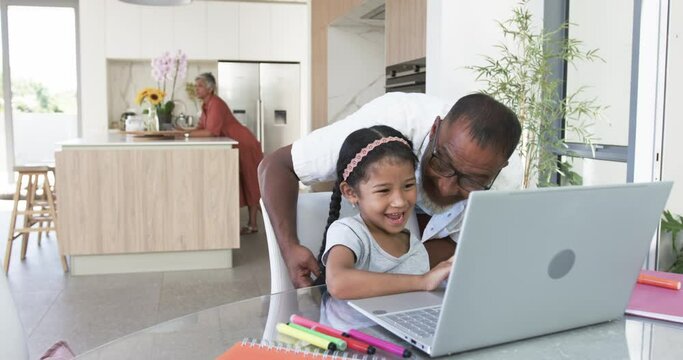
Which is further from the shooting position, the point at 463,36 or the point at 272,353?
the point at 463,36

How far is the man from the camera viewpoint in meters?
1.26

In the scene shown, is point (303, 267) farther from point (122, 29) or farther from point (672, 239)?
point (122, 29)

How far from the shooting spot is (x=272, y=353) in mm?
869

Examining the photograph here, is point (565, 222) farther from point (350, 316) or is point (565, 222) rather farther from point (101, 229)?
point (101, 229)

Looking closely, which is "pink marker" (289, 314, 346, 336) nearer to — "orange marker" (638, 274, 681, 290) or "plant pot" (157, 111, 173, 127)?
"orange marker" (638, 274, 681, 290)

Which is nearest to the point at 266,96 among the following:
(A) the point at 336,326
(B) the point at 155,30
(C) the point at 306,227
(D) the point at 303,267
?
(B) the point at 155,30

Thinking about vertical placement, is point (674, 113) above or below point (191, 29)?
below

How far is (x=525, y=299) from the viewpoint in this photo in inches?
33.7

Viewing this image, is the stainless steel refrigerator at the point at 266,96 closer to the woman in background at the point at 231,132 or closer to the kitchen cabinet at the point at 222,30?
the kitchen cabinet at the point at 222,30

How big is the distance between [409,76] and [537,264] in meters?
2.92

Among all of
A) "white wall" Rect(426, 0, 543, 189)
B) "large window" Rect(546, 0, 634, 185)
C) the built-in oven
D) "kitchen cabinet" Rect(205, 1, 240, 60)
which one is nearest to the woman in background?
the built-in oven

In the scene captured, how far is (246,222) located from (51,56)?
13.1ft

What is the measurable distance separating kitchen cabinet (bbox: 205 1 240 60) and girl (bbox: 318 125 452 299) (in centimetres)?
679

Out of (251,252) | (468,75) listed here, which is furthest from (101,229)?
(468,75)
